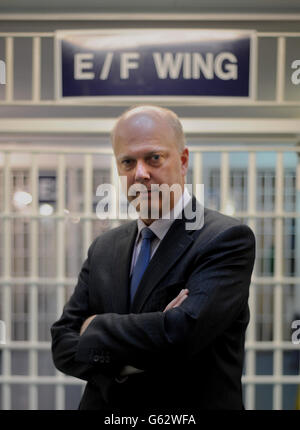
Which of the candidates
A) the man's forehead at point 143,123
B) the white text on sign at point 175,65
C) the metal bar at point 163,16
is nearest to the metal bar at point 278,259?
the white text on sign at point 175,65

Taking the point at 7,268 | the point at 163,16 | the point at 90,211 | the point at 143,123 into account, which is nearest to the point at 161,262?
the point at 143,123

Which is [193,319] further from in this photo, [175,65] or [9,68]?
[9,68]

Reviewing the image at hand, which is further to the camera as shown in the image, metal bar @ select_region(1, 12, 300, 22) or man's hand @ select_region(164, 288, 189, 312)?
metal bar @ select_region(1, 12, 300, 22)

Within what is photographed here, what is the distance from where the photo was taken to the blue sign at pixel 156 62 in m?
1.51

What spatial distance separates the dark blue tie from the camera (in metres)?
1.00

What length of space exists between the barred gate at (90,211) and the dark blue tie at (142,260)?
0.62 m

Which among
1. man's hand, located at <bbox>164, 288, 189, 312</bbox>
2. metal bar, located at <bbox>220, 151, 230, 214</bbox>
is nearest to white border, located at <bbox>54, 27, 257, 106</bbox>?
metal bar, located at <bbox>220, 151, 230, 214</bbox>

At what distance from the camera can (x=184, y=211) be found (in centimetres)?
101

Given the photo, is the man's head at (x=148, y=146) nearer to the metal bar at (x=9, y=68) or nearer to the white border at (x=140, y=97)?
the white border at (x=140, y=97)

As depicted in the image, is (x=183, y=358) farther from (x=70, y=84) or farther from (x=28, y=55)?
(x=28, y=55)

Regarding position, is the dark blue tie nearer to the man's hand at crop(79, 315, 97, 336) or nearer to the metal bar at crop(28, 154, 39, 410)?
the man's hand at crop(79, 315, 97, 336)

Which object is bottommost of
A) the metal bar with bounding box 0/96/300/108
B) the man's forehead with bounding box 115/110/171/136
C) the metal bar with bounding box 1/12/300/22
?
the man's forehead with bounding box 115/110/171/136

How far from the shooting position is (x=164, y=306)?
934mm

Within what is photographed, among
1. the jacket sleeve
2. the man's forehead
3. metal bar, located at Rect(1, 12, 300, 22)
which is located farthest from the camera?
metal bar, located at Rect(1, 12, 300, 22)
